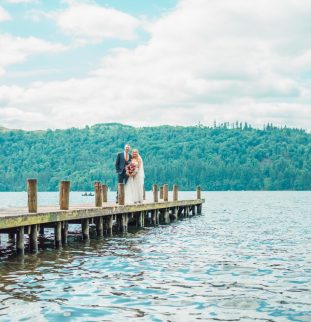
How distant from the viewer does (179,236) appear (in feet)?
88.9

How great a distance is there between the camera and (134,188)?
28750mm

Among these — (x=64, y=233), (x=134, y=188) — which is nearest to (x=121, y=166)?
(x=134, y=188)

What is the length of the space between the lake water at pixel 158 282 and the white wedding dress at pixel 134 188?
4.88 meters

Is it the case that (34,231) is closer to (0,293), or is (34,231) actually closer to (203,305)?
(0,293)

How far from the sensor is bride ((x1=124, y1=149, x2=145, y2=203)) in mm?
28094

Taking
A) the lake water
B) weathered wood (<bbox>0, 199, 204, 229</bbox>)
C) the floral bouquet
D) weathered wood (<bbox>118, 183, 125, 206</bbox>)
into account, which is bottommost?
the lake water

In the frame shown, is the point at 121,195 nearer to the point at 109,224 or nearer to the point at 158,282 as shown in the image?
the point at 109,224

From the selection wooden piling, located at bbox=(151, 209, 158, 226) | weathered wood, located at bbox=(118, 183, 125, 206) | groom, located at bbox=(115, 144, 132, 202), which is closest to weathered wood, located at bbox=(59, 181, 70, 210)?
weathered wood, located at bbox=(118, 183, 125, 206)

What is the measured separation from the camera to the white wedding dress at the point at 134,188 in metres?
28.5

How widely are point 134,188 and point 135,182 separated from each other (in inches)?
14.5

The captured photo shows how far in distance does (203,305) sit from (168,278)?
9.81 ft

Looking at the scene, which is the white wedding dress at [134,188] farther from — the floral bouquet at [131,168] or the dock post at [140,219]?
the dock post at [140,219]

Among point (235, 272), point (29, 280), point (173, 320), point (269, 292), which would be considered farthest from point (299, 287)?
point (29, 280)

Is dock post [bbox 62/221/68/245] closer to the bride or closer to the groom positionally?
the groom
